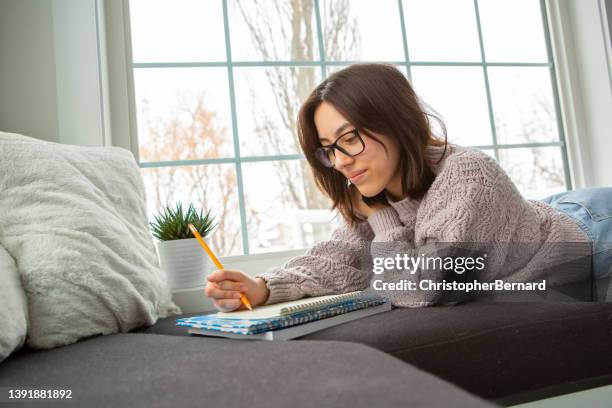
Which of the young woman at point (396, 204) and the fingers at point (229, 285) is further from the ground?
the young woman at point (396, 204)

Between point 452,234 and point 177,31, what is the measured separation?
153cm

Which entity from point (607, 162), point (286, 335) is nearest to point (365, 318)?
point (286, 335)

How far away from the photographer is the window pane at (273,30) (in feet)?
6.82

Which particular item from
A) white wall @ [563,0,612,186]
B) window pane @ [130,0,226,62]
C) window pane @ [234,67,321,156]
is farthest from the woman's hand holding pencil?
white wall @ [563,0,612,186]

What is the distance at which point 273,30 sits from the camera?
2.12m

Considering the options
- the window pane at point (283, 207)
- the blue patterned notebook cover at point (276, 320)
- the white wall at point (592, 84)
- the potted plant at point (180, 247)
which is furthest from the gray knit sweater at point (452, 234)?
the white wall at point (592, 84)

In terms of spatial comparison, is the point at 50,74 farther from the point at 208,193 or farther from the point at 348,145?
the point at 348,145

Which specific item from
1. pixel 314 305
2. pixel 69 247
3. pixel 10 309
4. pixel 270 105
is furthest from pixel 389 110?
pixel 270 105

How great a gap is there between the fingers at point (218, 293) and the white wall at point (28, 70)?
0.84 m

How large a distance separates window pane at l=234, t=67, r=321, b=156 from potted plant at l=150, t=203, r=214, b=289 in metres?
0.52

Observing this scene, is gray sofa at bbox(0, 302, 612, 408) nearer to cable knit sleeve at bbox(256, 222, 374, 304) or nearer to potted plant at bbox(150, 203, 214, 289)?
cable knit sleeve at bbox(256, 222, 374, 304)

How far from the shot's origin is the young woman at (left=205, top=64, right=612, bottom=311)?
3.43ft

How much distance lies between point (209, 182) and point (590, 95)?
1858 mm

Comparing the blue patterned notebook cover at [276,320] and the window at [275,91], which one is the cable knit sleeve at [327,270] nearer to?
the blue patterned notebook cover at [276,320]
